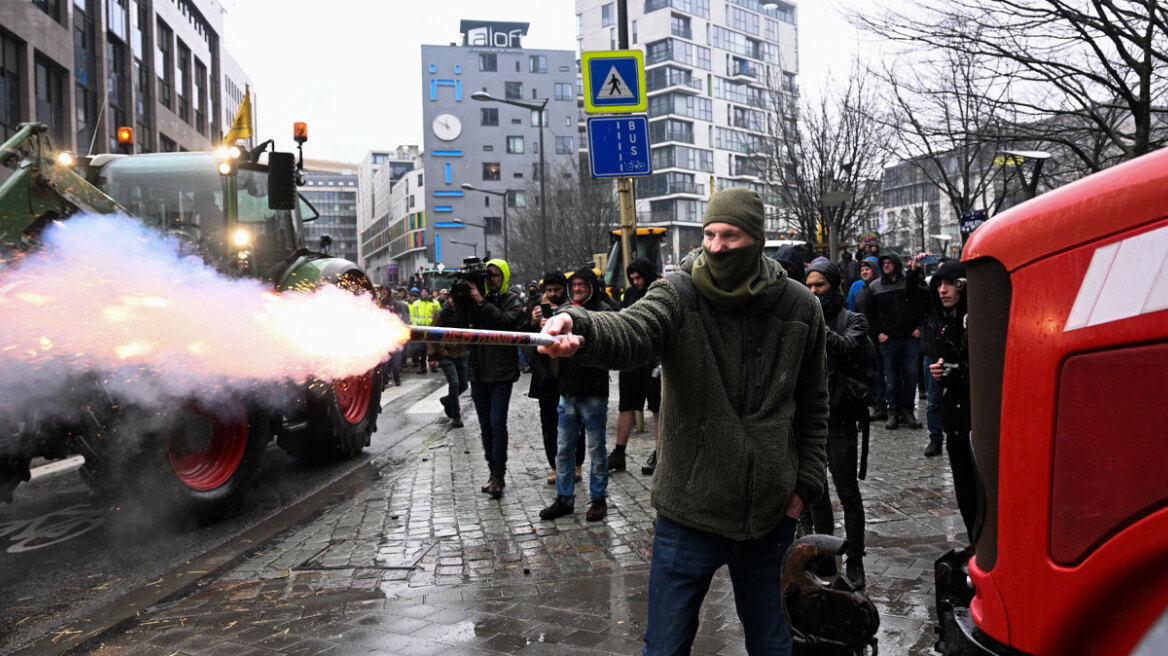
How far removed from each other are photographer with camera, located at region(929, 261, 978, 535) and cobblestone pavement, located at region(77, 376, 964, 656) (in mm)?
1132

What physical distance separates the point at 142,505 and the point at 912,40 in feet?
39.1

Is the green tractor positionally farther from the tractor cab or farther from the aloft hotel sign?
the aloft hotel sign

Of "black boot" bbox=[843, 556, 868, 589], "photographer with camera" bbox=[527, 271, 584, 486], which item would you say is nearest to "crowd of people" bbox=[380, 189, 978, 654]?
"black boot" bbox=[843, 556, 868, 589]

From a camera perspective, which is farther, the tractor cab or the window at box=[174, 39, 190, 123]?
the window at box=[174, 39, 190, 123]

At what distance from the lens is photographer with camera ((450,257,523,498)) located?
7465mm

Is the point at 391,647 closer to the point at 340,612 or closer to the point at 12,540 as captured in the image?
the point at 340,612

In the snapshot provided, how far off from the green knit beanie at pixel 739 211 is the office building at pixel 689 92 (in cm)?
7537

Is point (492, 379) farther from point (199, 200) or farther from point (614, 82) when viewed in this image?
point (614, 82)

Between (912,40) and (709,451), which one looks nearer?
(709,451)

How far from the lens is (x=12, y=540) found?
6180 millimetres

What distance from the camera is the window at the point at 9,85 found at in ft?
68.9

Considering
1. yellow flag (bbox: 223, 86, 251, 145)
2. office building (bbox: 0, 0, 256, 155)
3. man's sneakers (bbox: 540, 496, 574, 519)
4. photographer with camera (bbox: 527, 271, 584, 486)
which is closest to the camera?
man's sneakers (bbox: 540, 496, 574, 519)

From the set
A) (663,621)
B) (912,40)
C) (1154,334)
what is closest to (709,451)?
(663,621)

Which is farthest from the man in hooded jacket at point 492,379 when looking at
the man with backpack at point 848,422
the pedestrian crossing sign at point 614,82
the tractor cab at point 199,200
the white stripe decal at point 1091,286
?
the white stripe decal at point 1091,286
